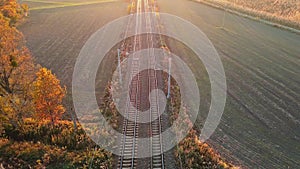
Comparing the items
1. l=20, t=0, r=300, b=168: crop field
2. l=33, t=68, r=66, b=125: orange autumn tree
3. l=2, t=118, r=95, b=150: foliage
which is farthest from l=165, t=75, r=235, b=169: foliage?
l=33, t=68, r=66, b=125: orange autumn tree

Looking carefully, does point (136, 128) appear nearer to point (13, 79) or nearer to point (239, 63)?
point (13, 79)

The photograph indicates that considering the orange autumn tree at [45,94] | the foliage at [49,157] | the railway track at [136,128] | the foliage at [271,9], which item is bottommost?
the foliage at [49,157]

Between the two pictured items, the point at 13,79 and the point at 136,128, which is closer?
the point at 13,79

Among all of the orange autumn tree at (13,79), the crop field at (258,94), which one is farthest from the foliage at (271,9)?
the orange autumn tree at (13,79)

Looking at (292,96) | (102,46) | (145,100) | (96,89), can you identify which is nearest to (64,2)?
(102,46)

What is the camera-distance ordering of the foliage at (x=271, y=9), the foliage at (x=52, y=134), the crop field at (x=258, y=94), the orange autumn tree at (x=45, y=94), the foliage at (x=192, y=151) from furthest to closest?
the foliage at (x=271, y=9)
the crop field at (x=258, y=94)
the foliage at (x=52, y=134)
the orange autumn tree at (x=45, y=94)
the foliage at (x=192, y=151)

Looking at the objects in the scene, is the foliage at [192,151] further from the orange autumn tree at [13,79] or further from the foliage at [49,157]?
the orange autumn tree at [13,79]

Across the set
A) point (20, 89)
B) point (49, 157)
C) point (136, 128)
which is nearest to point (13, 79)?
point (20, 89)

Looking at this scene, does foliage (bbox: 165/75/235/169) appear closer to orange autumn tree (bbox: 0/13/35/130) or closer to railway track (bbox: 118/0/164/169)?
railway track (bbox: 118/0/164/169)
